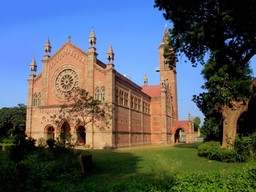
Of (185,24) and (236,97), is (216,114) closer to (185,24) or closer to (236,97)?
(236,97)

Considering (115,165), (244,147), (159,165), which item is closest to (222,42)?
(244,147)

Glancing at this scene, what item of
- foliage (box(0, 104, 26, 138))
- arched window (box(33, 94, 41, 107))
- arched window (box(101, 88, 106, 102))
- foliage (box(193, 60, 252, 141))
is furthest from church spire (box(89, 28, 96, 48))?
foliage (box(0, 104, 26, 138))

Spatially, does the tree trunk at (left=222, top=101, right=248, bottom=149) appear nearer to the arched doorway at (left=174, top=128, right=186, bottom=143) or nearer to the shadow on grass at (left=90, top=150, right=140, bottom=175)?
the shadow on grass at (left=90, top=150, right=140, bottom=175)

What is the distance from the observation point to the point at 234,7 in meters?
18.7

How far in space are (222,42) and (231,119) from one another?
6.42 m

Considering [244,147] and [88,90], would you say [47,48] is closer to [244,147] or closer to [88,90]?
[88,90]

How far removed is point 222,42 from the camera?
21328 mm

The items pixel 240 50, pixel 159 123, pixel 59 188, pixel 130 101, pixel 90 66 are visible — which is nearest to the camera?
pixel 59 188

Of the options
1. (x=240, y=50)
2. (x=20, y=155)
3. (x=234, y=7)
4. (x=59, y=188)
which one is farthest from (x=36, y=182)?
(x=240, y=50)

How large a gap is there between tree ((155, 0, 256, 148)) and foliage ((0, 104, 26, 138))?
1700 inches

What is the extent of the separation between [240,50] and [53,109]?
30.4 metres

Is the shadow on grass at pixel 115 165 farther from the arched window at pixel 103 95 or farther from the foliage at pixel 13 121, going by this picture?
the foliage at pixel 13 121

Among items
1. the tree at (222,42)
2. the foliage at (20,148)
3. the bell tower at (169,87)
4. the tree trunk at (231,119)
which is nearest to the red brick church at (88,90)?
the bell tower at (169,87)

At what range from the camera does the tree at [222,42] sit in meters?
19.4
